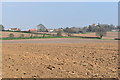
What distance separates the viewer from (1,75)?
7555 mm

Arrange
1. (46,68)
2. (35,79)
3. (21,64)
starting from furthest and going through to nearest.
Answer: (21,64) → (46,68) → (35,79)

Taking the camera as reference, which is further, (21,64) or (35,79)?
(21,64)

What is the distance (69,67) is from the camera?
910 centimetres

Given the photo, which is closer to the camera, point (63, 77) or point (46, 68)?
point (63, 77)

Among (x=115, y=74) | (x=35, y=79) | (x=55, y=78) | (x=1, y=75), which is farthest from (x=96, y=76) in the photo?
(x=1, y=75)

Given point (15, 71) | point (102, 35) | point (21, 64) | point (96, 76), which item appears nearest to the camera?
point (96, 76)

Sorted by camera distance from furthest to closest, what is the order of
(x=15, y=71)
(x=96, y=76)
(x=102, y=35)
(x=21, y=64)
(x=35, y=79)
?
(x=102, y=35) < (x=21, y=64) < (x=15, y=71) < (x=96, y=76) < (x=35, y=79)

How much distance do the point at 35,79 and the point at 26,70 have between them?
59.0 inches

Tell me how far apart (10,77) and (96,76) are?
3.07 meters

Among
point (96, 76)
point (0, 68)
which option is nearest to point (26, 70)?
point (0, 68)

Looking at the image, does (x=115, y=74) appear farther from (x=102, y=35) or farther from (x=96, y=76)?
(x=102, y=35)

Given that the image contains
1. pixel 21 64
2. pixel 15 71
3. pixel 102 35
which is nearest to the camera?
pixel 15 71

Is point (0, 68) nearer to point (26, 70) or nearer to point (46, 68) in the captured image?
point (26, 70)

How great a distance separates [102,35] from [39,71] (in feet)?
226
